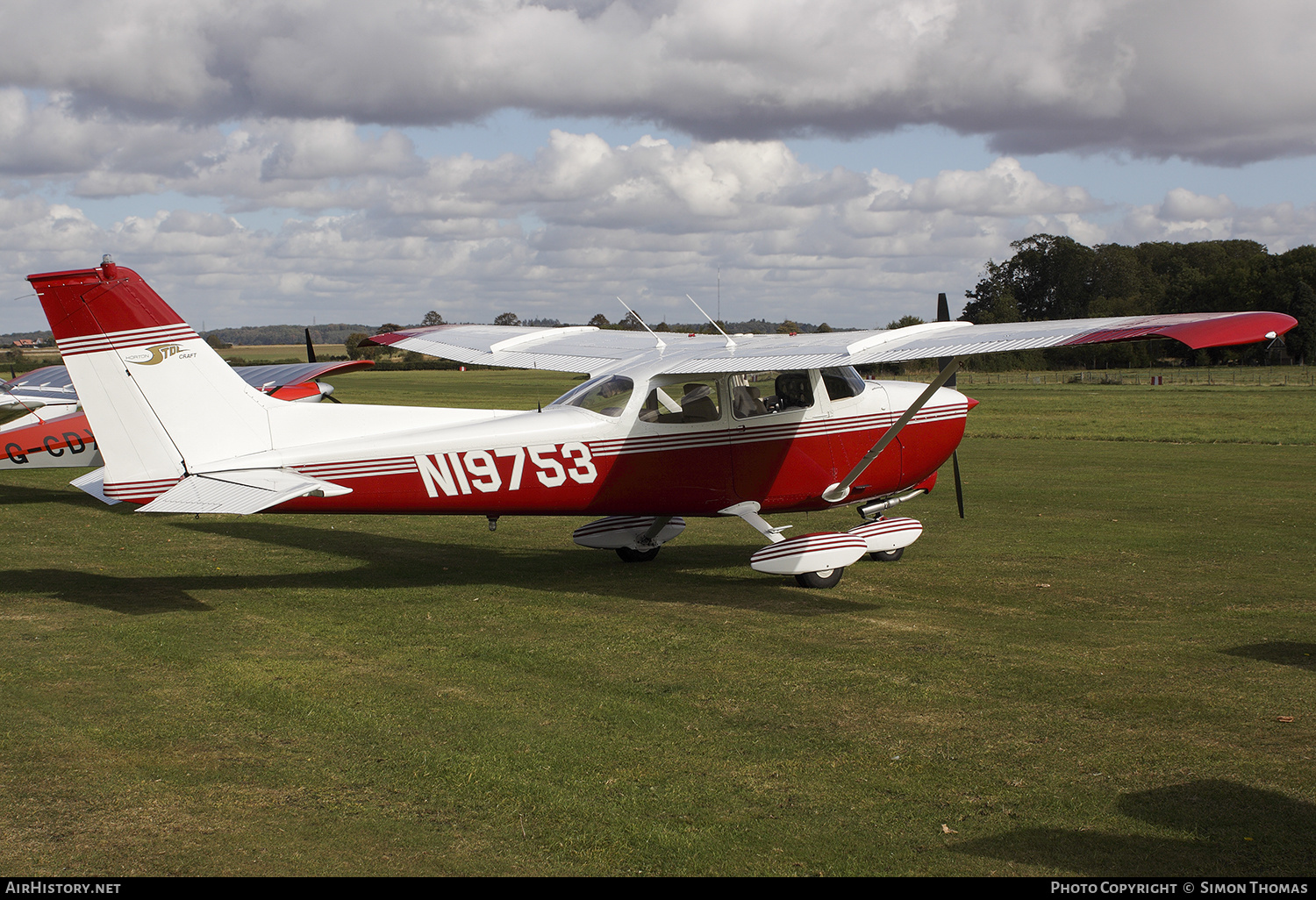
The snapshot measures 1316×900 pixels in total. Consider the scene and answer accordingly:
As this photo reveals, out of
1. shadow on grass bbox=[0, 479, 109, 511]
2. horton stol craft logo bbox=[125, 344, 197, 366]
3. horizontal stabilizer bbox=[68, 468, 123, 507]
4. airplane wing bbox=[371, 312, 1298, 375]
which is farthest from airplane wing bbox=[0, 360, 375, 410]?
horton stol craft logo bbox=[125, 344, 197, 366]

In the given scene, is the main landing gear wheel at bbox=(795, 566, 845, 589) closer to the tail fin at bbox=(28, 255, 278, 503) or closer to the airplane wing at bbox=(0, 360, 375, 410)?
the tail fin at bbox=(28, 255, 278, 503)

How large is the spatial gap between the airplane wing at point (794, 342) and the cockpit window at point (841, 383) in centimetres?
36

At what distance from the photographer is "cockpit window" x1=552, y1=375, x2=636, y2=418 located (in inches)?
351

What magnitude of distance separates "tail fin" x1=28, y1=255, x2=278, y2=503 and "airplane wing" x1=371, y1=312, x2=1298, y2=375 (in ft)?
10.8

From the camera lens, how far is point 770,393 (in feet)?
31.1

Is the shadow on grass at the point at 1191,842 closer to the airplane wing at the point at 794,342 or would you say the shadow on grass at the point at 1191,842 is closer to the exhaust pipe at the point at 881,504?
the airplane wing at the point at 794,342

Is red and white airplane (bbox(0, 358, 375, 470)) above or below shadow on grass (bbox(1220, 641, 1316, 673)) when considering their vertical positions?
above

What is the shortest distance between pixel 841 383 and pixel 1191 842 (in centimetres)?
596

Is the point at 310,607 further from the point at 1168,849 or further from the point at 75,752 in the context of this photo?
the point at 1168,849

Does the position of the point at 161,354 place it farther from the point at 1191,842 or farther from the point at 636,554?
the point at 1191,842

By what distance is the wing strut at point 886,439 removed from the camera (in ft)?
28.0

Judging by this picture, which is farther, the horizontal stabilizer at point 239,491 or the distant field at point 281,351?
the distant field at point 281,351

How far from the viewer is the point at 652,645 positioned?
7.24 metres

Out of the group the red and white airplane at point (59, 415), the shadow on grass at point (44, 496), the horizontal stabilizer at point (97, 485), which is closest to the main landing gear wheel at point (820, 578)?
the horizontal stabilizer at point (97, 485)
